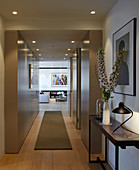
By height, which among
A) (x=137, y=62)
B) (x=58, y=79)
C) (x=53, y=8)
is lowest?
(x=58, y=79)

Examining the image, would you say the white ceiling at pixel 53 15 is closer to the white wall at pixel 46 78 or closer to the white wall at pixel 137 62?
the white wall at pixel 137 62

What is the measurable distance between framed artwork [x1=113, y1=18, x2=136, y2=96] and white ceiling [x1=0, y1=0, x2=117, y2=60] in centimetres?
73

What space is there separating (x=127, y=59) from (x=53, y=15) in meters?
1.90

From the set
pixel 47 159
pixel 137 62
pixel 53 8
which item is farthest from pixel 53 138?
pixel 137 62

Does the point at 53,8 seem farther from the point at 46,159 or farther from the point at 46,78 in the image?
the point at 46,78

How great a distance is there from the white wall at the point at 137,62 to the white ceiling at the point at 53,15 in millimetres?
229

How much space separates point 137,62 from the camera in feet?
7.59

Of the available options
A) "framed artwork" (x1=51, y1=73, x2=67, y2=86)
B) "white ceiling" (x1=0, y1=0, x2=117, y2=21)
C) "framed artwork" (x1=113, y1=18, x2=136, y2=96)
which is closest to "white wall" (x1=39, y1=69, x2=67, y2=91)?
"framed artwork" (x1=51, y1=73, x2=67, y2=86)

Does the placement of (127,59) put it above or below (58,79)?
above

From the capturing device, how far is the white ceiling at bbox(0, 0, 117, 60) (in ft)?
10.5

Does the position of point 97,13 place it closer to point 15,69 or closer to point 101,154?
point 15,69

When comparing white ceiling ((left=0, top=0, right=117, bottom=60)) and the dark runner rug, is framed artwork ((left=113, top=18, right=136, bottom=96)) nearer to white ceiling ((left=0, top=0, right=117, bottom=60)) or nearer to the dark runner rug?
white ceiling ((left=0, top=0, right=117, bottom=60))

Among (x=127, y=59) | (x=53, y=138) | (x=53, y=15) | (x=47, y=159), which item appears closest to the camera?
(x=127, y=59)

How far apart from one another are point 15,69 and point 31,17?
41.8 inches
